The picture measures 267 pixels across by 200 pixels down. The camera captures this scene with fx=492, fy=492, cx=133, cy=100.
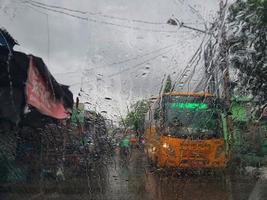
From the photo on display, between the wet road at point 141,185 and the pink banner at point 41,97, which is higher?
the pink banner at point 41,97

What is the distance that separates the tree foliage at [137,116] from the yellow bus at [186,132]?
0.37 feet

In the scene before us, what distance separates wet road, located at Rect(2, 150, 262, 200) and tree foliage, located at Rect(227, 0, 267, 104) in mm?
1583

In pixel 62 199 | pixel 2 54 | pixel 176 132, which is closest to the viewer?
Answer: pixel 62 199

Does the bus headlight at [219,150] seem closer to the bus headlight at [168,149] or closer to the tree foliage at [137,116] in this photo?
the bus headlight at [168,149]

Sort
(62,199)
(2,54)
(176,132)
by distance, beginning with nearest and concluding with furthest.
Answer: (62,199) < (2,54) < (176,132)

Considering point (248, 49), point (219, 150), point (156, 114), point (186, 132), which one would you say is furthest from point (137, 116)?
point (248, 49)

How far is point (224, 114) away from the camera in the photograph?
7980 millimetres

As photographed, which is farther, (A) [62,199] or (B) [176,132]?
(B) [176,132]

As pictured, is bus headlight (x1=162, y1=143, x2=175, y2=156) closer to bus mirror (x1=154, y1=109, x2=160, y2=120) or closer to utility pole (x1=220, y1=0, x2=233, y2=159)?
bus mirror (x1=154, y1=109, x2=160, y2=120)

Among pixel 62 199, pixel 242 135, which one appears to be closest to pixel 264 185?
pixel 242 135

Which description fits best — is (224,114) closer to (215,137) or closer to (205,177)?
(215,137)

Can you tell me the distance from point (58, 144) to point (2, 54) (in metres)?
1.83

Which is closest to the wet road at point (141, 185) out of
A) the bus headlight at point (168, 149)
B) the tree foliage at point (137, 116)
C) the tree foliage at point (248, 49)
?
the bus headlight at point (168, 149)

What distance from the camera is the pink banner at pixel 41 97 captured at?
7.70 meters
